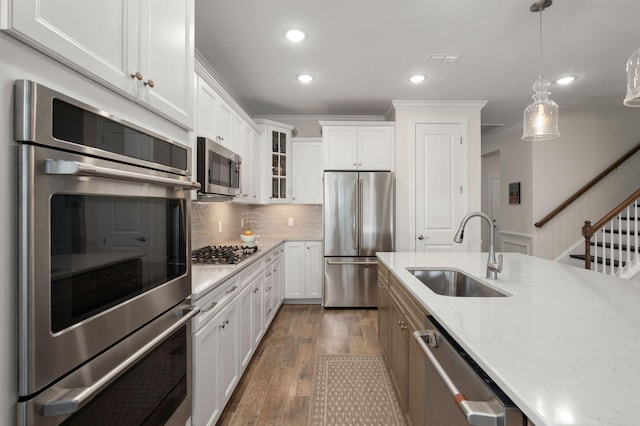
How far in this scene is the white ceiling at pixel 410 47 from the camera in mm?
2162

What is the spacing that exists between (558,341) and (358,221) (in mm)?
3001

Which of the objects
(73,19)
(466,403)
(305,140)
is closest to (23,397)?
(73,19)

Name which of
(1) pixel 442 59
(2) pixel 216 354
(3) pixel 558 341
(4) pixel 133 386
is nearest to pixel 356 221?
(1) pixel 442 59

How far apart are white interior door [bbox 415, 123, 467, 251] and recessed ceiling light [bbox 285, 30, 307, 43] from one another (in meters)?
2.04

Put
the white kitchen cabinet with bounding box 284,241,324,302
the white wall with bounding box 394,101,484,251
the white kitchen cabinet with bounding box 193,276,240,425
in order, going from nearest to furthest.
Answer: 1. the white kitchen cabinet with bounding box 193,276,240,425
2. the white wall with bounding box 394,101,484,251
3. the white kitchen cabinet with bounding box 284,241,324,302

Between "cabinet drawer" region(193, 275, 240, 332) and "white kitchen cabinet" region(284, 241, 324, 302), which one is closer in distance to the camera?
"cabinet drawer" region(193, 275, 240, 332)

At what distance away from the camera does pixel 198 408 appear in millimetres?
1467

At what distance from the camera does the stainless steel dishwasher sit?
0.74 metres

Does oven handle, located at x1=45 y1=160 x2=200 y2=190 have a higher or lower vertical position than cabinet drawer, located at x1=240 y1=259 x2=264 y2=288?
higher

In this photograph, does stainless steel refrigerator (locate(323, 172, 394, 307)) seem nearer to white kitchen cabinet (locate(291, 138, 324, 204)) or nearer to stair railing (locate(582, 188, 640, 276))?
white kitchen cabinet (locate(291, 138, 324, 204))

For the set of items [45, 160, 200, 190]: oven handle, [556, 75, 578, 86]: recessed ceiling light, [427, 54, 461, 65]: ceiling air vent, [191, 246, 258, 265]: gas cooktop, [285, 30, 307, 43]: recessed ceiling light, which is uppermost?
[556, 75, 578, 86]: recessed ceiling light

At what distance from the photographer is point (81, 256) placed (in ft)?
2.56

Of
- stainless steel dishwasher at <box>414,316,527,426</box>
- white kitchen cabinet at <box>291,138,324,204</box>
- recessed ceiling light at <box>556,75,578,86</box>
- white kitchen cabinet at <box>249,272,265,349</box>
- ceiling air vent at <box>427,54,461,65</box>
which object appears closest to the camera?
stainless steel dishwasher at <box>414,316,527,426</box>

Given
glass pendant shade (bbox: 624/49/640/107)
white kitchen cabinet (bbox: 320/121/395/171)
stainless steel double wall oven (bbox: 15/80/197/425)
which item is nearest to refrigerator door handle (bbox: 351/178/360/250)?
white kitchen cabinet (bbox: 320/121/395/171)
